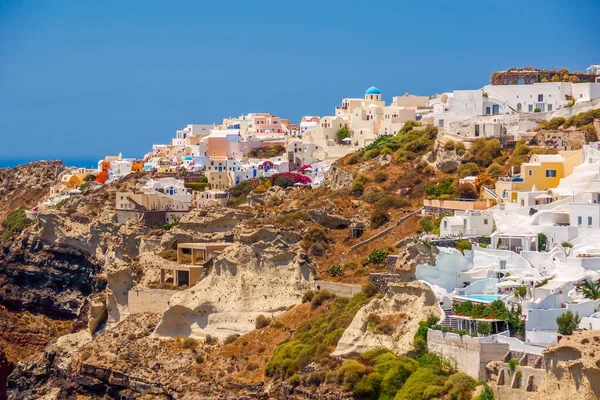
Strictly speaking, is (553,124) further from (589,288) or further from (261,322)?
(589,288)

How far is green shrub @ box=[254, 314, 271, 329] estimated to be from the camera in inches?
1847

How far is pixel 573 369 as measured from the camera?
103ft

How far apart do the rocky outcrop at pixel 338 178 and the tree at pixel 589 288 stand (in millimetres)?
22304

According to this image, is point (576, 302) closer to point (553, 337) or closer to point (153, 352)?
point (553, 337)

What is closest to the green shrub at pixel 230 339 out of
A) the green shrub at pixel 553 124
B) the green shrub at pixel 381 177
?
the green shrub at pixel 381 177

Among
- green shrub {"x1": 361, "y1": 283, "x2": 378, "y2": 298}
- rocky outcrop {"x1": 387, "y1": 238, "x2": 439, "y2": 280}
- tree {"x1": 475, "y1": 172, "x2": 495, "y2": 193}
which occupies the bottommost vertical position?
green shrub {"x1": 361, "y1": 283, "x2": 378, "y2": 298}

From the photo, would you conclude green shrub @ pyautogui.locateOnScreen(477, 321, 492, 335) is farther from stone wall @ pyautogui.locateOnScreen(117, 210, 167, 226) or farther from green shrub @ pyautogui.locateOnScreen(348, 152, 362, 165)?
stone wall @ pyautogui.locateOnScreen(117, 210, 167, 226)

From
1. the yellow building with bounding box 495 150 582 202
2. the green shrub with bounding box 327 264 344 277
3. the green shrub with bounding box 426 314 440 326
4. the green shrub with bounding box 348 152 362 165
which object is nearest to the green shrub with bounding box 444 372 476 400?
the green shrub with bounding box 426 314 440 326

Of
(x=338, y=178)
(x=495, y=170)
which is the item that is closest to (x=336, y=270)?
(x=495, y=170)

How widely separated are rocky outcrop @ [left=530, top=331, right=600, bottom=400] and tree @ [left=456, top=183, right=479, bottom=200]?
18.3 metres

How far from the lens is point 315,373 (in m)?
39.8

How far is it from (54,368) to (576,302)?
2401 cm

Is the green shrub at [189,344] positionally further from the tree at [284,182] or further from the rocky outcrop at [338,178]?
the tree at [284,182]

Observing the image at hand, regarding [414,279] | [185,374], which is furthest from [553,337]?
[185,374]
